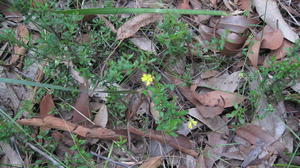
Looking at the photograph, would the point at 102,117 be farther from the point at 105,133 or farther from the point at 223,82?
the point at 223,82

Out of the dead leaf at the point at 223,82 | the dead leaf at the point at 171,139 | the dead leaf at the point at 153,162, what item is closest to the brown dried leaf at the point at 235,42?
the dead leaf at the point at 223,82

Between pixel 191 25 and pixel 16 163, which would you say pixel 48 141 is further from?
pixel 191 25

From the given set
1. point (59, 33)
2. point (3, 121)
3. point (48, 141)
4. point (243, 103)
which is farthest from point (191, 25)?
point (3, 121)

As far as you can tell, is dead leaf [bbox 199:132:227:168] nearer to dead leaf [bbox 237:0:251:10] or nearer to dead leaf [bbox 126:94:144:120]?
dead leaf [bbox 126:94:144:120]

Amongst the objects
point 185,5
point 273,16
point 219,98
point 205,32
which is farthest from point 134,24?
point 273,16

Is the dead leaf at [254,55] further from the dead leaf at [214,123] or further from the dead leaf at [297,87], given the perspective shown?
the dead leaf at [214,123]

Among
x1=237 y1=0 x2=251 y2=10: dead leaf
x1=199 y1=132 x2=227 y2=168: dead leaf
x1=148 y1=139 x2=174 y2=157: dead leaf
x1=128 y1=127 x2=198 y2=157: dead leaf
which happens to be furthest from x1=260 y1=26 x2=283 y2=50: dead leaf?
x1=148 y1=139 x2=174 y2=157: dead leaf
